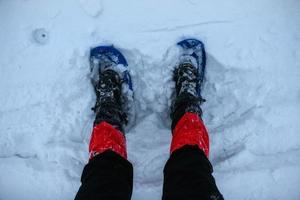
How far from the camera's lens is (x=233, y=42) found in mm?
2141

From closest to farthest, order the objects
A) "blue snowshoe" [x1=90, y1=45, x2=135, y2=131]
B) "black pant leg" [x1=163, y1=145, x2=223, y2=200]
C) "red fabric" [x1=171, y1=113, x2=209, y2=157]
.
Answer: "black pant leg" [x1=163, y1=145, x2=223, y2=200] < "red fabric" [x1=171, y1=113, x2=209, y2=157] < "blue snowshoe" [x1=90, y1=45, x2=135, y2=131]

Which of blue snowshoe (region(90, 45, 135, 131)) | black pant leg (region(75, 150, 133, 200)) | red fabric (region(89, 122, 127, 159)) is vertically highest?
blue snowshoe (region(90, 45, 135, 131))

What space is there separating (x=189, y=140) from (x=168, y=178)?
0.22 metres

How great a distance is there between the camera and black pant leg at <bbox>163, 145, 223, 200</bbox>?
1417mm

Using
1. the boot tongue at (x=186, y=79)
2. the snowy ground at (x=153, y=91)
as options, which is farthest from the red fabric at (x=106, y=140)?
the boot tongue at (x=186, y=79)

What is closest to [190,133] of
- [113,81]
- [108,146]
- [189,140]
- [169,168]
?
[189,140]

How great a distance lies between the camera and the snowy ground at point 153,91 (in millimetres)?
2066

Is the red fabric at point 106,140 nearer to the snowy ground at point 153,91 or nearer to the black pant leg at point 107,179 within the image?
the black pant leg at point 107,179

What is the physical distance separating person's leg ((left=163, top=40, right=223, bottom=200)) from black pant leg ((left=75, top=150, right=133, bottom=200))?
0.63ft

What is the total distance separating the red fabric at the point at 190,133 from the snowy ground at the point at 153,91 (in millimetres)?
329

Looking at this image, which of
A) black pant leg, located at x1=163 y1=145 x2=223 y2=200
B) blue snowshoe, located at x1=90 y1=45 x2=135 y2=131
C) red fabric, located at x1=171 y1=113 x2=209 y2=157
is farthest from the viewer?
blue snowshoe, located at x1=90 y1=45 x2=135 y2=131

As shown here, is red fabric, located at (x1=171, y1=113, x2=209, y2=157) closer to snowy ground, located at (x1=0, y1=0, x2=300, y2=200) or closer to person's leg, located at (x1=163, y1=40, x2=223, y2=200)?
person's leg, located at (x1=163, y1=40, x2=223, y2=200)

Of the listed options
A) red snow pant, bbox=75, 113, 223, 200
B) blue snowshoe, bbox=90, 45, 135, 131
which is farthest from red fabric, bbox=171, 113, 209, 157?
blue snowshoe, bbox=90, 45, 135, 131

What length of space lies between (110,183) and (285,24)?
5.02 feet
